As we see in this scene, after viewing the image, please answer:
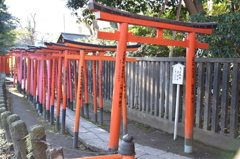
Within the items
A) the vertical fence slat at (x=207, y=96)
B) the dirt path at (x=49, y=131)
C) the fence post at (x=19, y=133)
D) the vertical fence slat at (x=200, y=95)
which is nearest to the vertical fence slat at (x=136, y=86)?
the dirt path at (x=49, y=131)

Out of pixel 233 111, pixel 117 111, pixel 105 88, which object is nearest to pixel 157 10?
pixel 105 88

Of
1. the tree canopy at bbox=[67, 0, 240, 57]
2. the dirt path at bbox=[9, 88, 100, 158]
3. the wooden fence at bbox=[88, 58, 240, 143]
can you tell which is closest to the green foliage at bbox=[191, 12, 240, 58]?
the tree canopy at bbox=[67, 0, 240, 57]

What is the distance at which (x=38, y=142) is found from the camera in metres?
2.72

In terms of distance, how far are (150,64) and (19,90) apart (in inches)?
405

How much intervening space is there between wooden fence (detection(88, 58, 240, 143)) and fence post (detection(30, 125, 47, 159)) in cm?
387

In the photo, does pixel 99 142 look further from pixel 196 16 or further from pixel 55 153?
pixel 196 16

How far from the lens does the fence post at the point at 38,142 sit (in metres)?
2.71

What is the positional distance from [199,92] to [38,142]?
4120 mm

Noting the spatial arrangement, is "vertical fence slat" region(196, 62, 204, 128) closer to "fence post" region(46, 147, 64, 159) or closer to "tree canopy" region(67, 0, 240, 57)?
"tree canopy" region(67, 0, 240, 57)

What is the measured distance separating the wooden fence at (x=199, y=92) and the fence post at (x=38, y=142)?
387 centimetres

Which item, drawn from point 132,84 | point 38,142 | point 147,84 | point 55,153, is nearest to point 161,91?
point 147,84

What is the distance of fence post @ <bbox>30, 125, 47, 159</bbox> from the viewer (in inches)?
107

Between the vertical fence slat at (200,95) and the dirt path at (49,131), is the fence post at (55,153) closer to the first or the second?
the dirt path at (49,131)

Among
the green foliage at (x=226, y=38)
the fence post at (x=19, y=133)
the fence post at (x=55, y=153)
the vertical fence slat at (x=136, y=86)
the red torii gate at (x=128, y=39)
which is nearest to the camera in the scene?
the fence post at (x=55, y=153)
